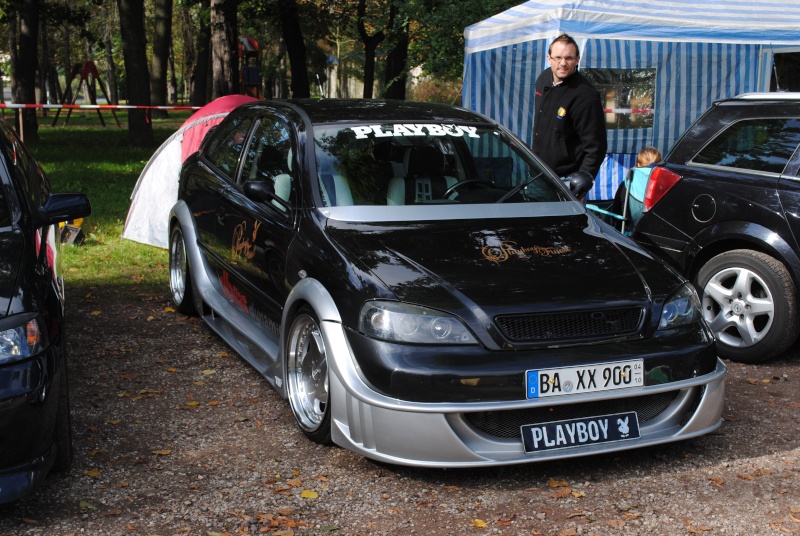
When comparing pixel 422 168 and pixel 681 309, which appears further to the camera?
pixel 422 168

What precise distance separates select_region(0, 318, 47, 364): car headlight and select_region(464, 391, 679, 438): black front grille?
1742 mm

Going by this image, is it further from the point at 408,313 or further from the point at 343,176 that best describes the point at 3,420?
the point at 343,176

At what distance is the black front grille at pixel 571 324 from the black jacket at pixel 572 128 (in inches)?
118

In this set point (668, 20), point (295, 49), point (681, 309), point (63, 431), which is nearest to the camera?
point (63, 431)

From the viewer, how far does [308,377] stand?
190 inches

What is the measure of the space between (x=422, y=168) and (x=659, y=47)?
700 centimetres

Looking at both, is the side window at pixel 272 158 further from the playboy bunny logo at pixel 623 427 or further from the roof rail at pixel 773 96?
the roof rail at pixel 773 96

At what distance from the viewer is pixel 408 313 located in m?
4.17

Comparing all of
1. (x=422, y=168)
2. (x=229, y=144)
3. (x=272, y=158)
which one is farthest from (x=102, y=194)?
(x=422, y=168)

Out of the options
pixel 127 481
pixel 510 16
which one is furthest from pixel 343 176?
pixel 510 16

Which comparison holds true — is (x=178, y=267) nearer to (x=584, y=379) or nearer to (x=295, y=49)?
(x=584, y=379)

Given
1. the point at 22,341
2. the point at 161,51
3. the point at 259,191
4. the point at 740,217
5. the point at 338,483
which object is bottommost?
the point at 338,483

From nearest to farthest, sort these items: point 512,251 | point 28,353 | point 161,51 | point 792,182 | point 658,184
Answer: point 28,353 → point 512,251 → point 792,182 → point 658,184 → point 161,51

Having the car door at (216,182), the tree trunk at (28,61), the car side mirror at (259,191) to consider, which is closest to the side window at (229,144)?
the car door at (216,182)
